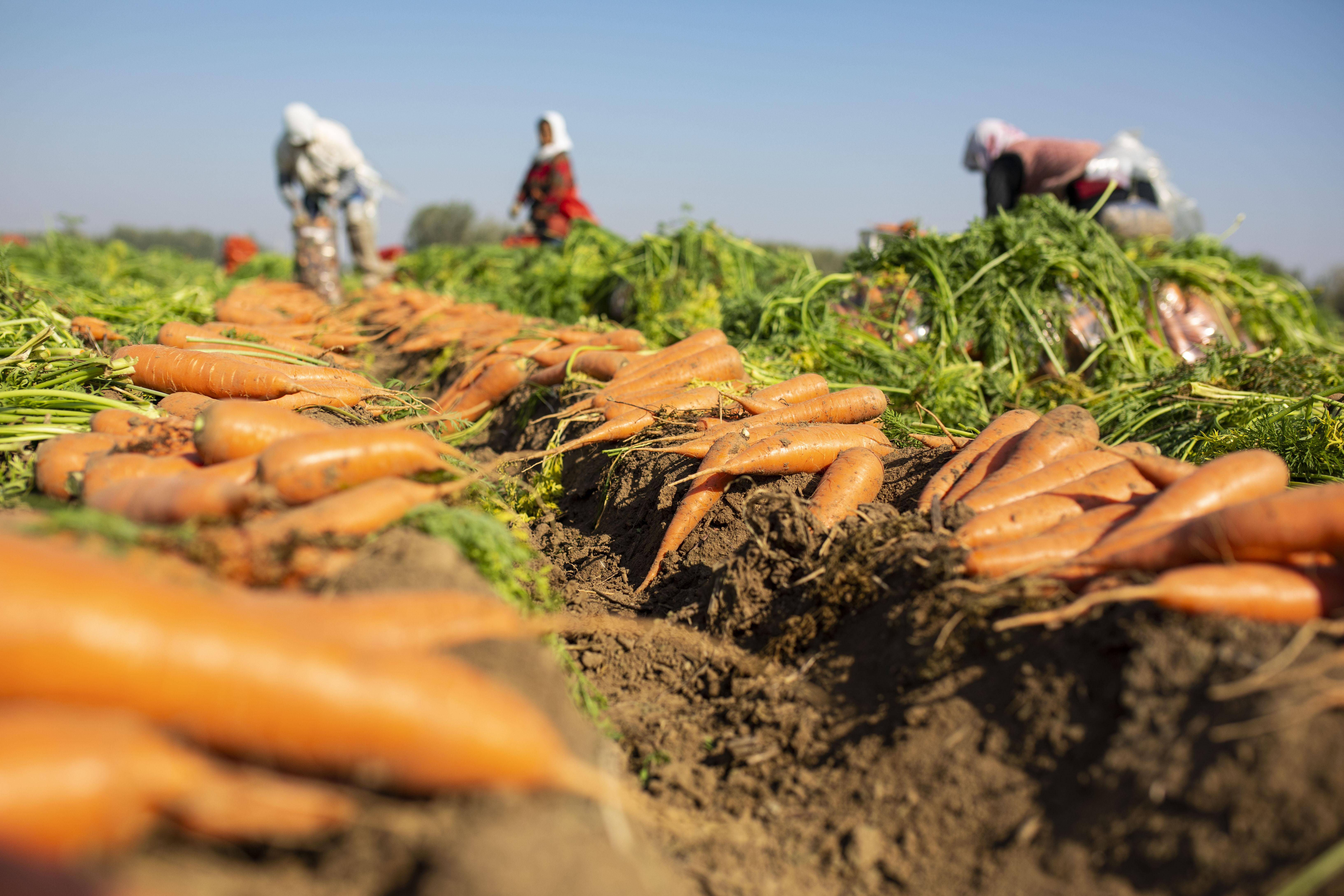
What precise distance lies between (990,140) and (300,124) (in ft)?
30.4

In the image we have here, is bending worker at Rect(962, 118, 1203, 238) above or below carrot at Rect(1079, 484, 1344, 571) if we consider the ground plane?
above

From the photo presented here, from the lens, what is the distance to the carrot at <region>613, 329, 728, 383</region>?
4414 mm

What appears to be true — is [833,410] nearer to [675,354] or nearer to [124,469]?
[675,354]

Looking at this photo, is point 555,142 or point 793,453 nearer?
point 793,453

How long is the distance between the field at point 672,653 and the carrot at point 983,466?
163mm

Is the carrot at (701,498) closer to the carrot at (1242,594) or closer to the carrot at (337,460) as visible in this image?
the carrot at (337,460)

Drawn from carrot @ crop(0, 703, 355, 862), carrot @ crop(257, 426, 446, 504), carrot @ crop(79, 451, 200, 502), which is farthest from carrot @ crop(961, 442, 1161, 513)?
Result: carrot @ crop(79, 451, 200, 502)

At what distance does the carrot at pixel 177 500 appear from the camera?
186cm

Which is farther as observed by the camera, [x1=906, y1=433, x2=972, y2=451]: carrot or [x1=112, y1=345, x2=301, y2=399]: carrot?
[x1=906, y1=433, x2=972, y2=451]: carrot

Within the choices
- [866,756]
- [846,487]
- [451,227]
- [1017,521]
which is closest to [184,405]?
[846,487]

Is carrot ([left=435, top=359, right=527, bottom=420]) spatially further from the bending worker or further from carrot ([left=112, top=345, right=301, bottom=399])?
the bending worker

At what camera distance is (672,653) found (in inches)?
108

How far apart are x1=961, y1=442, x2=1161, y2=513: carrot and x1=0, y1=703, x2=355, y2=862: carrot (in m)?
2.14

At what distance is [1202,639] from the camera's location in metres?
1.73
